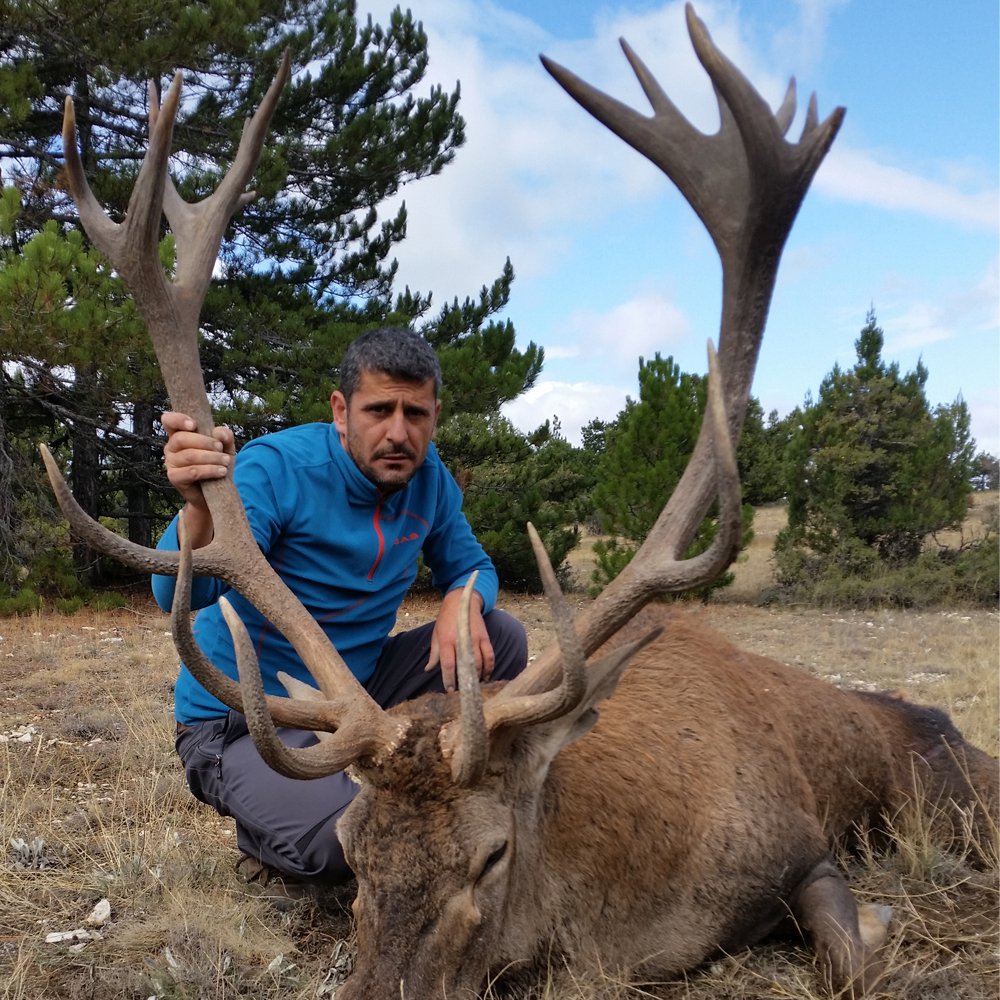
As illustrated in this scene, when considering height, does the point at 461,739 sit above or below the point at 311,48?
below

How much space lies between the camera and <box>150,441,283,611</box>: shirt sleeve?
3.06 meters

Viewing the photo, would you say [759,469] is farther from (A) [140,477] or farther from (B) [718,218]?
(B) [718,218]

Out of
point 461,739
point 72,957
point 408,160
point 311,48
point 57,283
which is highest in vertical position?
point 311,48

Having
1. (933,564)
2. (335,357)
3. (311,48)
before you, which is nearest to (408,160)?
(311,48)

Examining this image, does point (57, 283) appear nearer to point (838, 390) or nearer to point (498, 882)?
point (498, 882)

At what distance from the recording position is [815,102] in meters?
2.66

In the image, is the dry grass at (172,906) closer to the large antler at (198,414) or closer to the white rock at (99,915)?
the white rock at (99,915)

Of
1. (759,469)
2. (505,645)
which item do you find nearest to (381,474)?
(505,645)

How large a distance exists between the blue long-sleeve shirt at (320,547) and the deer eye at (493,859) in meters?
1.36

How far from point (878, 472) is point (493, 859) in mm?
15695

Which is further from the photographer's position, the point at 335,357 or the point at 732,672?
the point at 335,357

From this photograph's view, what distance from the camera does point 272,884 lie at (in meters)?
3.23

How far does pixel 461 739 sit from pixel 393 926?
0.47m

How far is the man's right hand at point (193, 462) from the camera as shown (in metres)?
2.88
